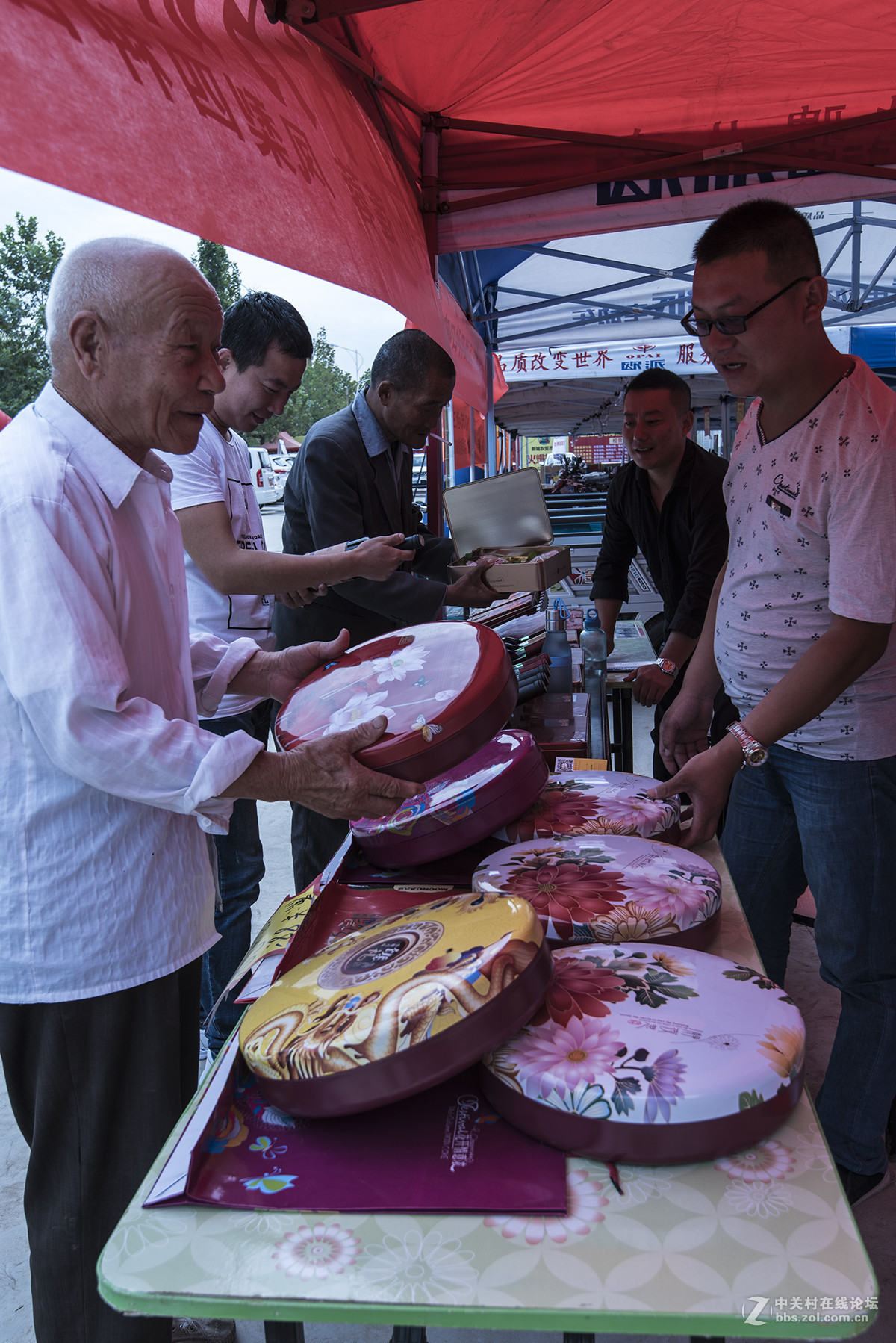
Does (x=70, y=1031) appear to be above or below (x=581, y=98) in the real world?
below

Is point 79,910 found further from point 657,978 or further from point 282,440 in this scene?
point 282,440

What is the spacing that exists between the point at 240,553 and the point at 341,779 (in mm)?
1001

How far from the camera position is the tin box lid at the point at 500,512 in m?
3.47

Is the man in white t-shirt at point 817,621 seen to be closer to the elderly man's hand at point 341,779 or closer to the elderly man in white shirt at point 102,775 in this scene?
the elderly man's hand at point 341,779

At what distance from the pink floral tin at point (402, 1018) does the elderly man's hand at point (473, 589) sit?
1.89m

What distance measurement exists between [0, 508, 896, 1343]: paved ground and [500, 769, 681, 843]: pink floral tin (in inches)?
31.4

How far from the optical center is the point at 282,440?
89.1ft

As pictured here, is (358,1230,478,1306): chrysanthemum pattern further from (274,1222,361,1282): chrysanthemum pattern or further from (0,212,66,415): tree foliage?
(0,212,66,415): tree foliage

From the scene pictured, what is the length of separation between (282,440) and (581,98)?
2529 cm

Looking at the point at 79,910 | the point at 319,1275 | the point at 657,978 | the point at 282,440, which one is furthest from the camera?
the point at 282,440

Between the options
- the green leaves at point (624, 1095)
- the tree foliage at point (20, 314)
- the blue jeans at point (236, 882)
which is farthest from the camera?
the tree foliage at point (20, 314)

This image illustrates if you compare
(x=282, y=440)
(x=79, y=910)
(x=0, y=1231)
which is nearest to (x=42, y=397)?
(x=79, y=910)

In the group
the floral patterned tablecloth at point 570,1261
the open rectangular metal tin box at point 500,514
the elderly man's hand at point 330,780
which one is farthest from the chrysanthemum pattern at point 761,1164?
the open rectangular metal tin box at point 500,514

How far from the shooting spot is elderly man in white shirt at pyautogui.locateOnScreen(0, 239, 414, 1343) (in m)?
1.06
